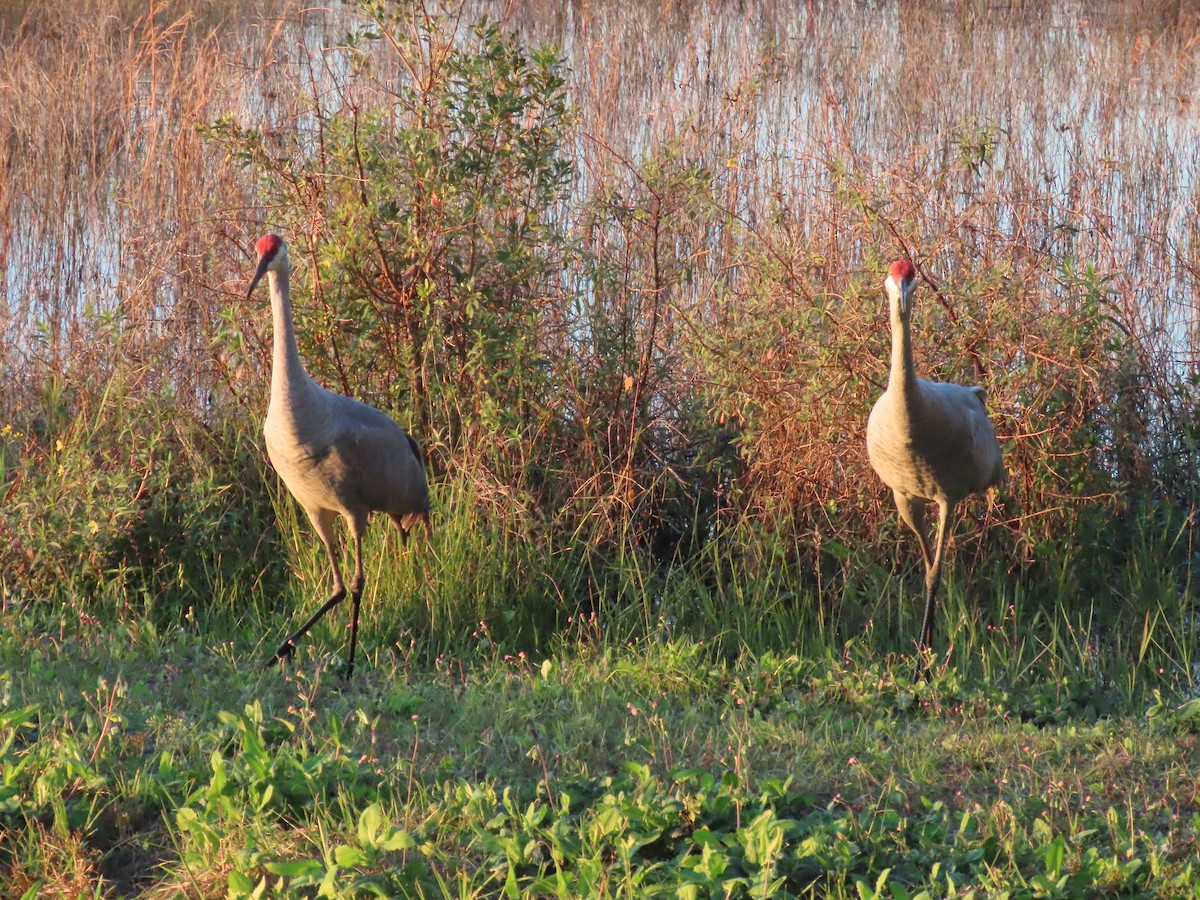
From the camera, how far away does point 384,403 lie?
224 inches

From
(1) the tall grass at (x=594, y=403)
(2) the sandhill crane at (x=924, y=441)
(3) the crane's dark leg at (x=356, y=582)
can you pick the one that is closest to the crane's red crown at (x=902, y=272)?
(2) the sandhill crane at (x=924, y=441)

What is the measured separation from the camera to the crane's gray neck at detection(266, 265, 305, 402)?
4457 mm

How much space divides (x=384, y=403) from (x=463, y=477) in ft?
1.78

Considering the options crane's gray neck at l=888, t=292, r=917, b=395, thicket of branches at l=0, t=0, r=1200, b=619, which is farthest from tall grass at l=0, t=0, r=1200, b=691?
crane's gray neck at l=888, t=292, r=917, b=395

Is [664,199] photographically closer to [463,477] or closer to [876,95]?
[463,477]

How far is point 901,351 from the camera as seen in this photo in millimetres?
4301

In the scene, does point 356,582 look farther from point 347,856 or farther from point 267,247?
point 347,856

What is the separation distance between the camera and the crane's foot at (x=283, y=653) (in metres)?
4.65

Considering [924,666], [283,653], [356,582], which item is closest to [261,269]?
[356,582]

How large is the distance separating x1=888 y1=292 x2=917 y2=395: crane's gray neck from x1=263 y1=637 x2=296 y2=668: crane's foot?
220 centimetres

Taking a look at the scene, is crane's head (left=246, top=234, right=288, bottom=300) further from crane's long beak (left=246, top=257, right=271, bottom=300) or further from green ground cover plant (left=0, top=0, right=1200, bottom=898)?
green ground cover plant (left=0, top=0, right=1200, bottom=898)

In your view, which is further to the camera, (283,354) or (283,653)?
(283,653)

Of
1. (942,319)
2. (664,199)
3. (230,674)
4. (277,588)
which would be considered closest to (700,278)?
(664,199)

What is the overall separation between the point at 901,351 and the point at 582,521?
1.59m
